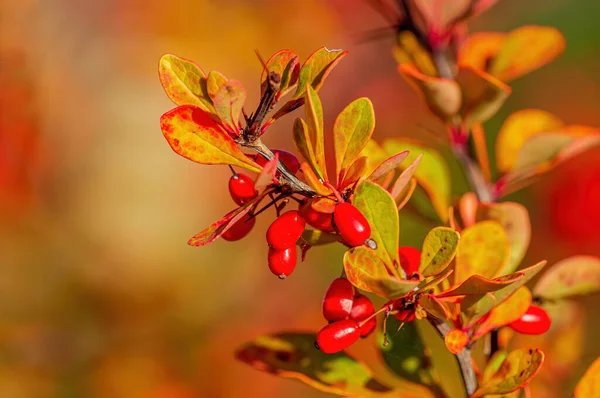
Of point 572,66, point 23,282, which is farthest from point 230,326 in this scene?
point 572,66

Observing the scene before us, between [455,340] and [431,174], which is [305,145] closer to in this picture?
[455,340]

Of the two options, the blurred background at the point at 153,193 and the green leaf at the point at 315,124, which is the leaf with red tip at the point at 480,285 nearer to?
the green leaf at the point at 315,124

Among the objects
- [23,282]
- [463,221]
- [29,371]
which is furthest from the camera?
[23,282]

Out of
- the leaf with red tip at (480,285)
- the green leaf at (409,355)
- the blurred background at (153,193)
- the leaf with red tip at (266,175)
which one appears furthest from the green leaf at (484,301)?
the blurred background at (153,193)

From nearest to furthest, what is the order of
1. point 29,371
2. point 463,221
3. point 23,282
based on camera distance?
1. point 463,221
2. point 29,371
3. point 23,282

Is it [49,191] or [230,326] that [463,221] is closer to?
[230,326]

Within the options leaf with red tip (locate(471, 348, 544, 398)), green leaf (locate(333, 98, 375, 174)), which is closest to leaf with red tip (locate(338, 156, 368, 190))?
green leaf (locate(333, 98, 375, 174))

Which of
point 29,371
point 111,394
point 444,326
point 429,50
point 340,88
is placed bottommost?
point 111,394

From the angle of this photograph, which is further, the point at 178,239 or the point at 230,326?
the point at 178,239
